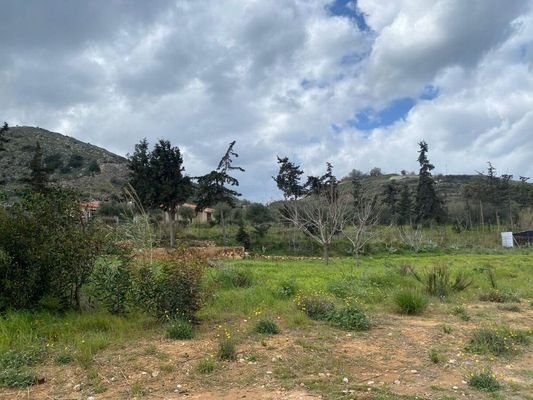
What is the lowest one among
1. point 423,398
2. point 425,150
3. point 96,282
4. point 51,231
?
point 423,398

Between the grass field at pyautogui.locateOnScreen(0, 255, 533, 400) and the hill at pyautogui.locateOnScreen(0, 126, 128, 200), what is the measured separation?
159 feet

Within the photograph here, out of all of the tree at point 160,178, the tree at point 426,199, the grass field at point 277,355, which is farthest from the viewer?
the tree at point 426,199

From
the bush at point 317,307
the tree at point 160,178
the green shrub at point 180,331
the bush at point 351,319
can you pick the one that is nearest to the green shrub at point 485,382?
the bush at point 351,319

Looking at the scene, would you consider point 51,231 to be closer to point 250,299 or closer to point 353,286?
point 250,299

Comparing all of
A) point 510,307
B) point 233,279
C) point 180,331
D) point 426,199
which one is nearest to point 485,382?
point 180,331

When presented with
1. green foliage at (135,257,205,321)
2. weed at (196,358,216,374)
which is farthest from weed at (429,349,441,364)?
green foliage at (135,257,205,321)

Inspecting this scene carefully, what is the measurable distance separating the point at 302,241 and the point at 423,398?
36.7 m

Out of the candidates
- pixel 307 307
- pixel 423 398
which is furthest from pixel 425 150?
pixel 423 398

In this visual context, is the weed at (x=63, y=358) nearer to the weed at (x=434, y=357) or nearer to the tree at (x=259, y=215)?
the weed at (x=434, y=357)

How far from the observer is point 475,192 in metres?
58.5

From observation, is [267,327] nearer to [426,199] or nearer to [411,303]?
[411,303]

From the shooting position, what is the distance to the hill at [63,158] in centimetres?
5795

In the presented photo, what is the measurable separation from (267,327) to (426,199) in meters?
48.7

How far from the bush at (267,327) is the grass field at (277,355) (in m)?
0.02
